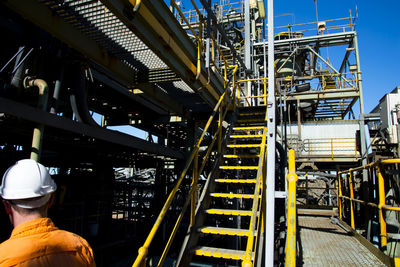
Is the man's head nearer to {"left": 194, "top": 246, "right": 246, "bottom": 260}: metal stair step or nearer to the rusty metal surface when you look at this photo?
{"left": 194, "top": 246, "right": 246, "bottom": 260}: metal stair step

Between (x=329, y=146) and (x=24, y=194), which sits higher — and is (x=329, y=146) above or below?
above

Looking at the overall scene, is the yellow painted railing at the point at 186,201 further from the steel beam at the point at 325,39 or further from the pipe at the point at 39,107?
the steel beam at the point at 325,39

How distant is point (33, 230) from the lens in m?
1.52

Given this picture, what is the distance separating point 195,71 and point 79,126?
2199 mm

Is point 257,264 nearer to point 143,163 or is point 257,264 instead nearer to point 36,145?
point 36,145

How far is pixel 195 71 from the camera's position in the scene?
498 centimetres

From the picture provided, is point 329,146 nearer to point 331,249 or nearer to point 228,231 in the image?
point 331,249

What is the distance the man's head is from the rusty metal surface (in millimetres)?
4510

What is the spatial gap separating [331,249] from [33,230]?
5.77 m

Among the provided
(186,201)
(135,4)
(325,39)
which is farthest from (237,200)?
(325,39)

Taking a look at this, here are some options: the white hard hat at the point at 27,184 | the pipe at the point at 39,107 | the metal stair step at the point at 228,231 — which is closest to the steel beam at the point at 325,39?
the metal stair step at the point at 228,231

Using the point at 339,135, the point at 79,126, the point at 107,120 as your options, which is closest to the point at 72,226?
the point at 107,120

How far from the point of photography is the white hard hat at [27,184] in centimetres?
158

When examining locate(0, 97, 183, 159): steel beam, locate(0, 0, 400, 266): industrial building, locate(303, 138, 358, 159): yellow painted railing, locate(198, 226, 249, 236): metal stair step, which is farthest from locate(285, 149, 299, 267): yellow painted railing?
locate(303, 138, 358, 159): yellow painted railing
